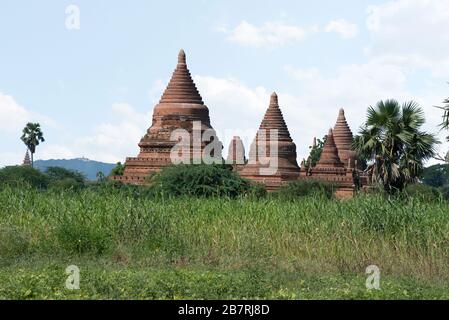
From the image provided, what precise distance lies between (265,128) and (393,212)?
30.9 metres

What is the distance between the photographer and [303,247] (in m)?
14.1

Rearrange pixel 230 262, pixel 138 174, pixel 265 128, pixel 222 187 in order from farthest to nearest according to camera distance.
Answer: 1. pixel 265 128
2. pixel 138 174
3. pixel 222 187
4. pixel 230 262

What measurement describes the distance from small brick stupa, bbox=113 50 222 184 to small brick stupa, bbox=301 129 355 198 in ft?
15.4

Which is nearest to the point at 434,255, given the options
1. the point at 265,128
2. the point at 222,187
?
the point at 222,187

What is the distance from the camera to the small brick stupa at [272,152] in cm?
4316

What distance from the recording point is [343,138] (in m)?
51.1

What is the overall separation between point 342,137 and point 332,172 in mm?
7428

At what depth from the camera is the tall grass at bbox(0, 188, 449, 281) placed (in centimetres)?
1310

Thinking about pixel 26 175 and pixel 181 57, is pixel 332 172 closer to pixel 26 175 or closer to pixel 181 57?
pixel 181 57

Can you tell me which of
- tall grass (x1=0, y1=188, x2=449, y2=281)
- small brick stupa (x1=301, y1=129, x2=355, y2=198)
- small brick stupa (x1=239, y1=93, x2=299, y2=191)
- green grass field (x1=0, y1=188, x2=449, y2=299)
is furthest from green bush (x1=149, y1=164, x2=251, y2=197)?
small brick stupa (x1=239, y1=93, x2=299, y2=191)

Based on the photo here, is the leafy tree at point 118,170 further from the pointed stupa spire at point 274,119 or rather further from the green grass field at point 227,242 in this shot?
the green grass field at point 227,242

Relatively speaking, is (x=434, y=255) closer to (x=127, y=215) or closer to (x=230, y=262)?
(x=230, y=262)

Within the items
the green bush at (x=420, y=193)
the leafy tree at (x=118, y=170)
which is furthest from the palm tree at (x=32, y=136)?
the green bush at (x=420, y=193)

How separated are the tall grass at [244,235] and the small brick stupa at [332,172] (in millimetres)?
24710
